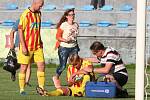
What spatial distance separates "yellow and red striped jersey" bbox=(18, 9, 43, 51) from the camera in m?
13.9

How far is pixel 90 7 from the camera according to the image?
30.3 m

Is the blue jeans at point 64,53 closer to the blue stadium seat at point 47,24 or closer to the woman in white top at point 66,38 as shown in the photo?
the woman in white top at point 66,38

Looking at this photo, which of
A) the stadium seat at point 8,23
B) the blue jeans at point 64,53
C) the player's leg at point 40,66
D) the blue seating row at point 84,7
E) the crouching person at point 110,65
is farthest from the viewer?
the blue seating row at point 84,7

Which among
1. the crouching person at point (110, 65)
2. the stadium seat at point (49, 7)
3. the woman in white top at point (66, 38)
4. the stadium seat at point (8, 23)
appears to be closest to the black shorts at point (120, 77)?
the crouching person at point (110, 65)

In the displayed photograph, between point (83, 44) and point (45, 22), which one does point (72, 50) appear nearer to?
point (83, 44)

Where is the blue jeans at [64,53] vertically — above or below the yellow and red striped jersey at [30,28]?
below

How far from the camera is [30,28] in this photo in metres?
14.0

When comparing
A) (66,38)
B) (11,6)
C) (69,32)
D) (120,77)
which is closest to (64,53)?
(66,38)

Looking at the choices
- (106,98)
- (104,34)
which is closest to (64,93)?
(106,98)

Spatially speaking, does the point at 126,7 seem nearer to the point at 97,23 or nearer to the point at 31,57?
the point at 97,23

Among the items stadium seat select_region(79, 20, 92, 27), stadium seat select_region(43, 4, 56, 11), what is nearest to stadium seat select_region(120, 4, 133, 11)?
stadium seat select_region(79, 20, 92, 27)

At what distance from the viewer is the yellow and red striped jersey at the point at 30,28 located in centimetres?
1388

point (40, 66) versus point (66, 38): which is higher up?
point (66, 38)

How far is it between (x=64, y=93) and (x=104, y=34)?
13.7 metres
